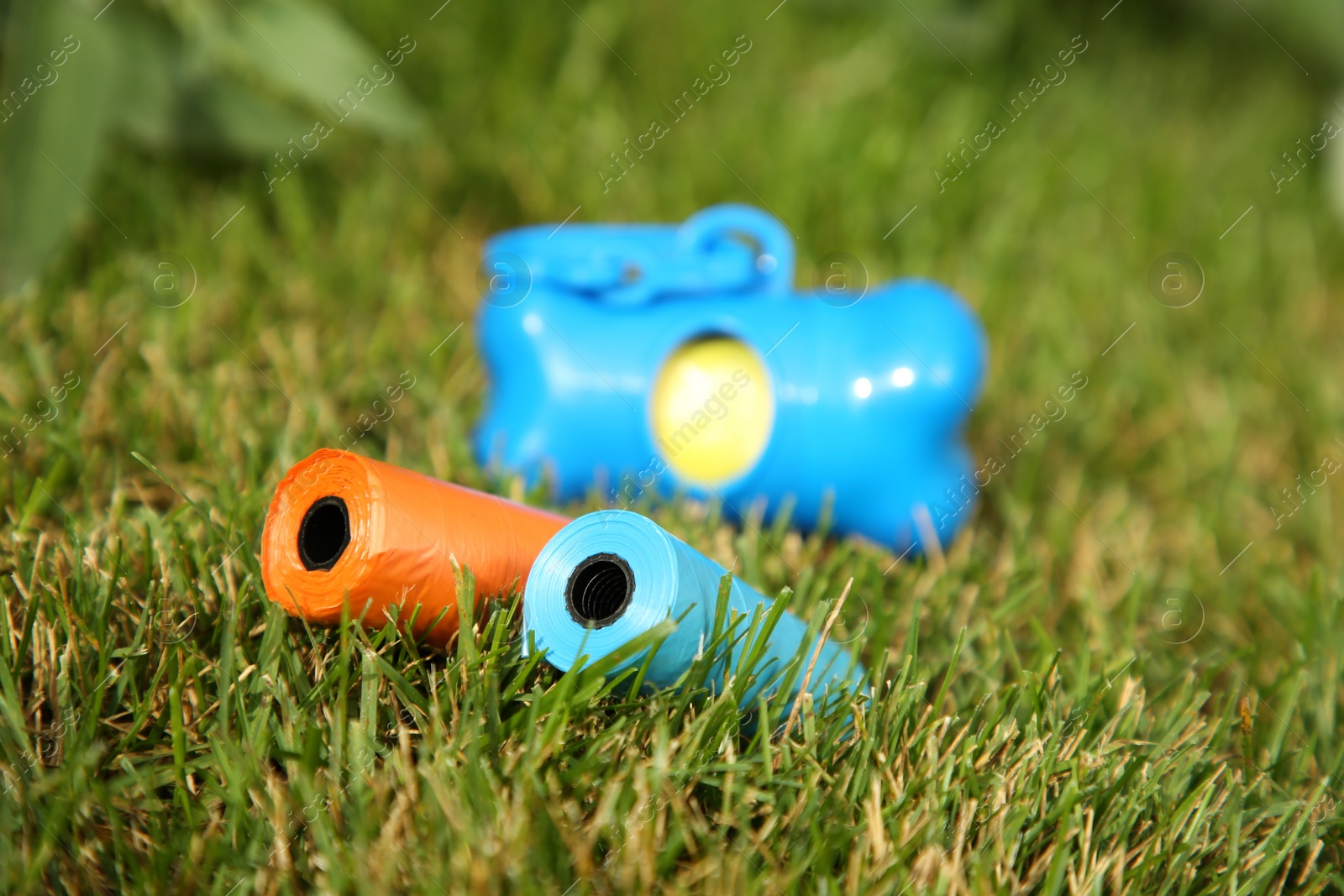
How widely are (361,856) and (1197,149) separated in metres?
2.79

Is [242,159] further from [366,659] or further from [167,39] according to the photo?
[366,659]

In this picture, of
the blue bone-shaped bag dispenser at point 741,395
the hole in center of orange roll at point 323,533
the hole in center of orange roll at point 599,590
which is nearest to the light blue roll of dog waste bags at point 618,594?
the hole in center of orange roll at point 599,590

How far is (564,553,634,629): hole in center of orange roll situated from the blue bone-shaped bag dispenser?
54 cm

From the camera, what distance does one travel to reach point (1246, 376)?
2268 millimetres

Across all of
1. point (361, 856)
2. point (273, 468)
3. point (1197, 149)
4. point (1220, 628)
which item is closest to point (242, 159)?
point (273, 468)

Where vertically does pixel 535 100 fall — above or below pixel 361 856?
above

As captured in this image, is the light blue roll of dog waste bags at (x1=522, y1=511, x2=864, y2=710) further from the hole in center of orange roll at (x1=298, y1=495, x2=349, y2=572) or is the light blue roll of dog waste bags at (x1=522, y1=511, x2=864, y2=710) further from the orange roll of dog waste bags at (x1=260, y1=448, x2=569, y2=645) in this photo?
the hole in center of orange roll at (x1=298, y1=495, x2=349, y2=572)

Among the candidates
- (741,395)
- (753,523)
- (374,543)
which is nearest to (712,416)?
(741,395)

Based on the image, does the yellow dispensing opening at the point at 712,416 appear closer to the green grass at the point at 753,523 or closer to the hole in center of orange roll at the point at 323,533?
the green grass at the point at 753,523

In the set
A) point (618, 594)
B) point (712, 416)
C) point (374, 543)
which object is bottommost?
point (618, 594)

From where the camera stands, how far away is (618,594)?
43.0 inches

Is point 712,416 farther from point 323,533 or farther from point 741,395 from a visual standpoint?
point 323,533

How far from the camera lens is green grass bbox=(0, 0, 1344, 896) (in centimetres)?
105

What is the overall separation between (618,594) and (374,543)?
24cm
